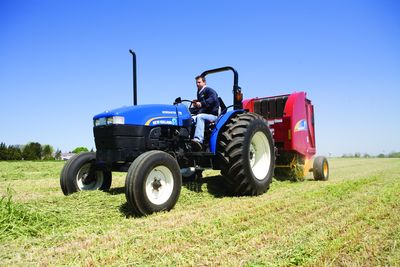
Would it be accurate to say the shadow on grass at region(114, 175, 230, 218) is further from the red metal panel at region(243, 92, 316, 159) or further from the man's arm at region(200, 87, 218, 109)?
the red metal panel at region(243, 92, 316, 159)

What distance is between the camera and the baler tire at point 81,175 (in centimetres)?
582

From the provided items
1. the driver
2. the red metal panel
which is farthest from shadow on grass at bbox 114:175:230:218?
the red metal panel

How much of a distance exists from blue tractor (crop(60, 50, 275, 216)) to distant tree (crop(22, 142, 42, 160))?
59.1 feet

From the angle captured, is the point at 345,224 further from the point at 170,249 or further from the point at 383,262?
the point at 170,249

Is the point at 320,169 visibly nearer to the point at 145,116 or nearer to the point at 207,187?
the point at 207,187

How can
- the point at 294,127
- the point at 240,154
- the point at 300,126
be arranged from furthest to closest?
the point at 300,126 → the point at 294,127 → the point at 240,154

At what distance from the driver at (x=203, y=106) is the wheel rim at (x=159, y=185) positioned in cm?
118

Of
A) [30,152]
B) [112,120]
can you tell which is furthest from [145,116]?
[30,152]

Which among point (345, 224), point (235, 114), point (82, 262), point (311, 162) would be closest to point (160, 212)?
point (82, 262)

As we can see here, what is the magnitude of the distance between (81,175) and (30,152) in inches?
723

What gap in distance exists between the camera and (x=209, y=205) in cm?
534

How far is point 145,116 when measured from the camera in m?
5.54

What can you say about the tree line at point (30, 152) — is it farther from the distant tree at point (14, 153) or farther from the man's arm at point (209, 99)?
the man's arm at point (209, 99)

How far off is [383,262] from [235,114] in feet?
13.7
